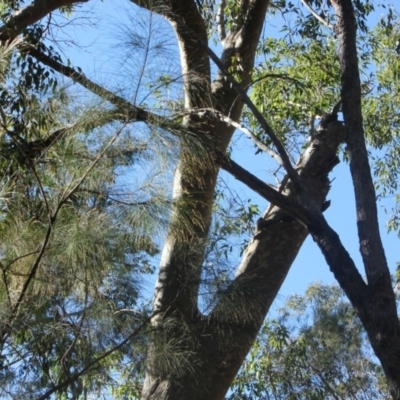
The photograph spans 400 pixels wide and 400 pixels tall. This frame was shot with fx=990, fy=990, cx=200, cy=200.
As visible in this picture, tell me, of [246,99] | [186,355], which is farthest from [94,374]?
[246,99]

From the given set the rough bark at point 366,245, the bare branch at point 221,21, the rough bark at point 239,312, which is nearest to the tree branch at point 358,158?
the rough bark at point 366,245

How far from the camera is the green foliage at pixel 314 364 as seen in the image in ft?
26.9

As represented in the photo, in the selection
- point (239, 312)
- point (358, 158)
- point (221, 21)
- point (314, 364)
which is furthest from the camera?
point (314, 364)

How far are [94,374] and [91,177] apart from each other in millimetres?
737

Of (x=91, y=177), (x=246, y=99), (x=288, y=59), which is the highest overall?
(x=288, y=59)

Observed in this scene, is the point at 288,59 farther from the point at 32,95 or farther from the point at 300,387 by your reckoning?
the point at 32,95

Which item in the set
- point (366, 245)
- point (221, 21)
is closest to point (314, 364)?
point (221, 21)

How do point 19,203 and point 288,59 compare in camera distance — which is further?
point 288,59

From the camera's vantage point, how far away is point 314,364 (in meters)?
9.16

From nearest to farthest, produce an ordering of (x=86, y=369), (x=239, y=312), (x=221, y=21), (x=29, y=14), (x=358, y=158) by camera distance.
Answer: (x=86, y=369) → (x=239, y=312) → (x=358, y=158) → (x=29, y=14) → (x=221, y=21)

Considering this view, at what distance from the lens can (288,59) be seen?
9.18m

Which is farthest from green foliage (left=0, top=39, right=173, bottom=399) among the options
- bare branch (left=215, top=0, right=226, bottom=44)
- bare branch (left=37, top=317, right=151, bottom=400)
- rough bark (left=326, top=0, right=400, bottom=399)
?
bare branch (left=215, top=0, right=226, bottom=44)

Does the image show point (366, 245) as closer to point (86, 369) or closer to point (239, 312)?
point (239, 312)

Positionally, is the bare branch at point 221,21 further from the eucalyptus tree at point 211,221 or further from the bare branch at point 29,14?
the bare branch at point 29,14
